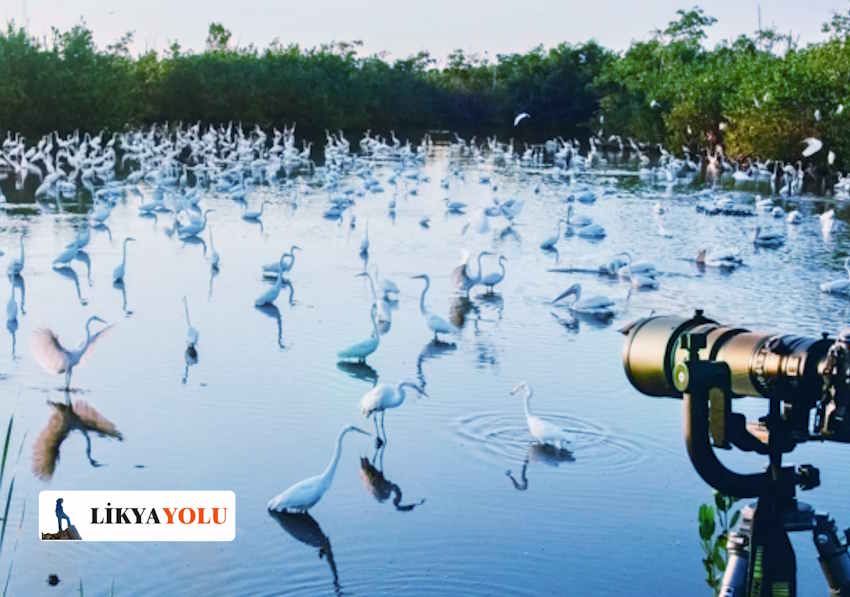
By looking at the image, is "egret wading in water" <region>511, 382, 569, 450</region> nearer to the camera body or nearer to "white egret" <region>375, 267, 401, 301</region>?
the camera body

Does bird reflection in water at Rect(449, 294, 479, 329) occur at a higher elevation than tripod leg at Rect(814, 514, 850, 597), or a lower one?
lower

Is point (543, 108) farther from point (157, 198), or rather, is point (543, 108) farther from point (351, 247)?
point (351, 247)

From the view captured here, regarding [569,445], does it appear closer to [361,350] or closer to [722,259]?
[361,350]

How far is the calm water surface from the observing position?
5.76 m

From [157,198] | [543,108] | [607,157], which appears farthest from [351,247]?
[543,108]

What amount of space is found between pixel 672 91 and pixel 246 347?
1204 inches

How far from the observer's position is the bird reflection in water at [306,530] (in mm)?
5872

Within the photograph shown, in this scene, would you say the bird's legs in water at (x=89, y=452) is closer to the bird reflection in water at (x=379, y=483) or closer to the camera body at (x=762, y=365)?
the bird reflection in water at (x=379, y=483)

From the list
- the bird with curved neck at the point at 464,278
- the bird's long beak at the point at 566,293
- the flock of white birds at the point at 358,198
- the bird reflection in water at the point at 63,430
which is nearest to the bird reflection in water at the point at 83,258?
the flock of white birds at the point at 358,198

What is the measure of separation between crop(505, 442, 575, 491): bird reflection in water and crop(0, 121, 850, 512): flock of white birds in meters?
0.05

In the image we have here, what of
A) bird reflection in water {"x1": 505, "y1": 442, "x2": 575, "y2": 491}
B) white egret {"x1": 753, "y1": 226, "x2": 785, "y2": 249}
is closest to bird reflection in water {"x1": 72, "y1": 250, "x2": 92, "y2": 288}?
bird reflection in water {"x1": 505, "y1": 442, "x2": 575, "y2": 491}

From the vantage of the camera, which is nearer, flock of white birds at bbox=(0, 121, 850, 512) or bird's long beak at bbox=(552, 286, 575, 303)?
flock of white birds at bbox=(0, 121, 850, 512)

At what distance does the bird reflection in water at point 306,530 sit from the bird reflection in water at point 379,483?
480mm

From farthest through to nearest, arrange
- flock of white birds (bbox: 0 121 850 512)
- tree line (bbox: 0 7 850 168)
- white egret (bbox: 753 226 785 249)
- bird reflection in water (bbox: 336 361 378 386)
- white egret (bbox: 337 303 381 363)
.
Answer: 1. tree line (bbox: 0 7 850 168)
2. white egret (bbox: 753 226 785 249)
3. white egret (bbox: 337 303 381 363)
4. bird reflection in water (bbox: 336 361 378 386)
5. flock of white birds (bbox: 0 121 850 512)
